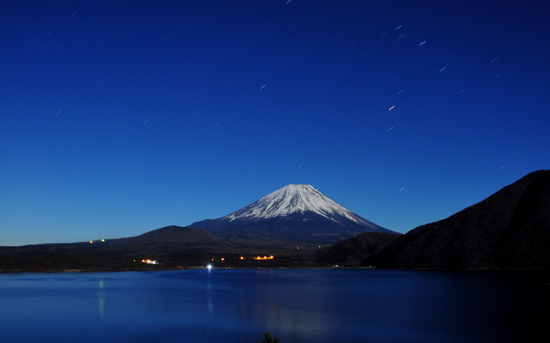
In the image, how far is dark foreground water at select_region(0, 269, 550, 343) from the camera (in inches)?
1646

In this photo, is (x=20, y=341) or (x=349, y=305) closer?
(x=20, y=341)

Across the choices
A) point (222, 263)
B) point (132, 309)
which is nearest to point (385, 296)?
point (132, 309)

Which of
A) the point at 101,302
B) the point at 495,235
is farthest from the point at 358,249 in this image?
the point at 101,302

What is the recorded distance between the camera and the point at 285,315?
178ft

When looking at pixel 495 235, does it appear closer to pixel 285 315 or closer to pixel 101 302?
pixel 285 315

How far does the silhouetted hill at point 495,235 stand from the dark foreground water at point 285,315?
3906cm

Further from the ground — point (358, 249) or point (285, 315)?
point (358, 249)

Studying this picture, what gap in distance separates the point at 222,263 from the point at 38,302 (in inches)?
4955

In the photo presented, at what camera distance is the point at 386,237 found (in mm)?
196875

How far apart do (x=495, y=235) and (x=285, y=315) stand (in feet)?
307

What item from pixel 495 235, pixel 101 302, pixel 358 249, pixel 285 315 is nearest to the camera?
pixel 285 315

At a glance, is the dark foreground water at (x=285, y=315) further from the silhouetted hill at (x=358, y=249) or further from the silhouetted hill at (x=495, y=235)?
the silhouetted hill at (x=358, y=249)

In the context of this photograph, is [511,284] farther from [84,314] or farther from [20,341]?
[20,341]

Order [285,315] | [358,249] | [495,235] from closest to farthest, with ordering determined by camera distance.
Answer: [285,315], [495,235], [358,249]
